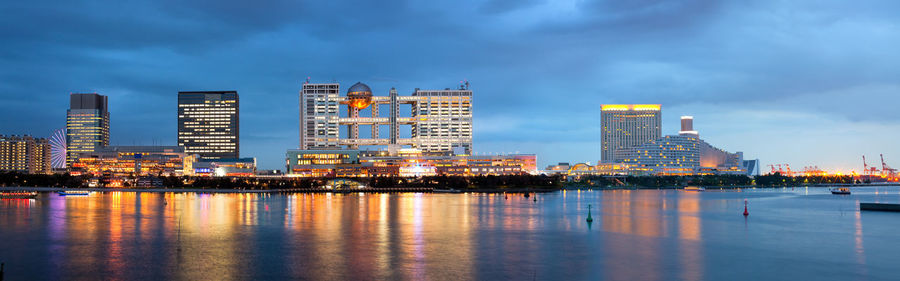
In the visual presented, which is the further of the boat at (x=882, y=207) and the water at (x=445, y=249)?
the boat at (x=882, y=207)

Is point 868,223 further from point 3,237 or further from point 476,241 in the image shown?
point 3,237

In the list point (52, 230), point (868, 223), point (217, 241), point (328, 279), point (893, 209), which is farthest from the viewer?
point (893, 209)

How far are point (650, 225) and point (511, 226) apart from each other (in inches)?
594

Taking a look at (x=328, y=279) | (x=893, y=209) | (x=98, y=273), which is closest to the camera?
(x=328, y=279)

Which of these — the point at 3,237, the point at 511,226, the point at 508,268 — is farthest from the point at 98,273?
the point at 511,226

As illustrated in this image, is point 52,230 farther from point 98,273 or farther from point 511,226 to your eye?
point 511,226

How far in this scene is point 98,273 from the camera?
125 ft

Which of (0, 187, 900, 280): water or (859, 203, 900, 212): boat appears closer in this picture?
(0, 187, 900, 280): water

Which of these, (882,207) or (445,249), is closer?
(445,249)

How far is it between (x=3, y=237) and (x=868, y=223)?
275 feet

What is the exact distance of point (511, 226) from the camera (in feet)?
231

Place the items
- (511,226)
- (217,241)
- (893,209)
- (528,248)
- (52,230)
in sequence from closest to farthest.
→ (528,248), (217,241), (52,230), (511,226), (893,209)

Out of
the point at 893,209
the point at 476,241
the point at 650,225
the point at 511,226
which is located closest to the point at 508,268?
the point at 476,241

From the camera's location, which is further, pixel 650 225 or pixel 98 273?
pixel 650 225
